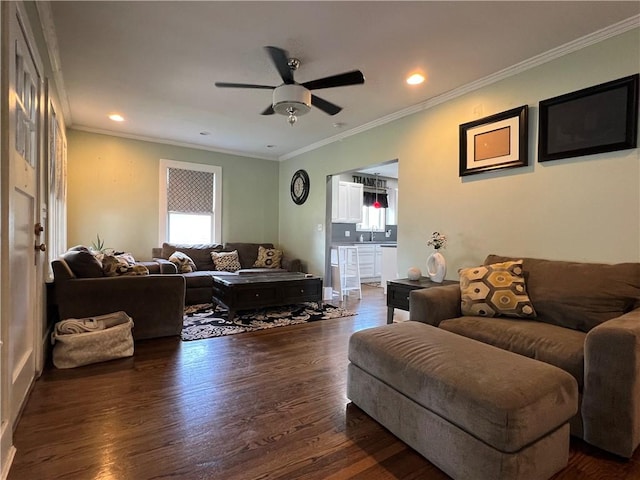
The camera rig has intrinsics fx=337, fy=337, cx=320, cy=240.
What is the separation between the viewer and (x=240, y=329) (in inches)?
145

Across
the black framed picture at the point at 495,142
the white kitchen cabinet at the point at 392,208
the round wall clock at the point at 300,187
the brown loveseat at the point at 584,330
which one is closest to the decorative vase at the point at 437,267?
the brown loveseat at the point at 584,330

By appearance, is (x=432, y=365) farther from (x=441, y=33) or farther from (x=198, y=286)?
(x=198, y=286)

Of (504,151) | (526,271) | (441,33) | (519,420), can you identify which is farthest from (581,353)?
(441,33)

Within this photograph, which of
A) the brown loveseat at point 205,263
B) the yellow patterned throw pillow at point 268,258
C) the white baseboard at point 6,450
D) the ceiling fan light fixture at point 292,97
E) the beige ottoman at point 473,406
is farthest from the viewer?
the yellow patterned throw pillow at point 268,258

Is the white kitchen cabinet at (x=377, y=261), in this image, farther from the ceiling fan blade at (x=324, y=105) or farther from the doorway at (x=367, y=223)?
the ceiling fan blade at (x=324, y=105)

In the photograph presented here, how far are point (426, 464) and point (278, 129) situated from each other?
171 inches

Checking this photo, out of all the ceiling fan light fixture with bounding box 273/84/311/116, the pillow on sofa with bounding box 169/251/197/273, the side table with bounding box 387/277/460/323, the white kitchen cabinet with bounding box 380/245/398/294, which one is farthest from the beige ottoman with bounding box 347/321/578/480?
the white kitchen cabinet with bounding box 380/245/398/294

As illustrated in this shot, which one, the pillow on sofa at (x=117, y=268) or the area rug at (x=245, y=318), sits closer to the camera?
the pillow on sofa at (x=117, y=268)

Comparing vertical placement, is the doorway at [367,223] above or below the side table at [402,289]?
above

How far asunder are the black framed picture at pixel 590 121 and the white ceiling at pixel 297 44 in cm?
44

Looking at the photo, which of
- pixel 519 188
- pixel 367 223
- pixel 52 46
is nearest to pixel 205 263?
pixel 52 46

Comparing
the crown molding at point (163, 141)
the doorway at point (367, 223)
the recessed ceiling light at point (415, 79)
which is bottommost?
the doorway at point (367, 223)

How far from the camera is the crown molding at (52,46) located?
2268mm

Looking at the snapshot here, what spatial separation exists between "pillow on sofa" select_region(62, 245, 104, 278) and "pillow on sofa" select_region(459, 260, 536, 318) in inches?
129
